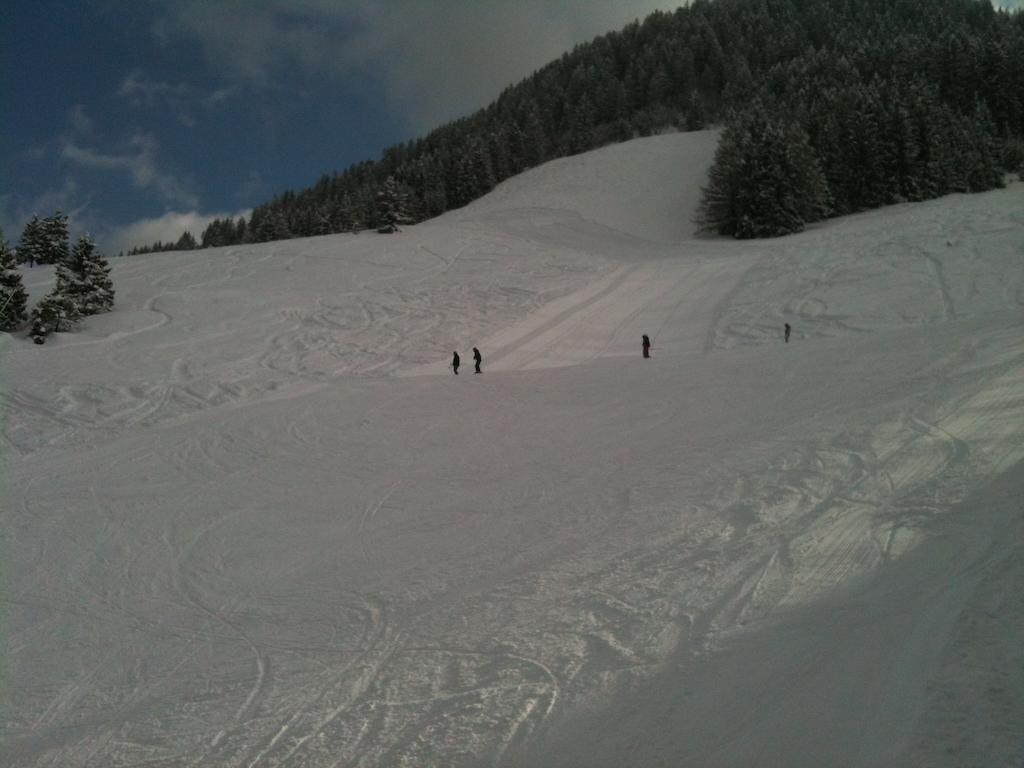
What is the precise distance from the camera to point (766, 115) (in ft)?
160

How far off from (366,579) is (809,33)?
11180 centimetres

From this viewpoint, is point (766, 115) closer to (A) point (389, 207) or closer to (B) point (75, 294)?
(A) point (389, 207)

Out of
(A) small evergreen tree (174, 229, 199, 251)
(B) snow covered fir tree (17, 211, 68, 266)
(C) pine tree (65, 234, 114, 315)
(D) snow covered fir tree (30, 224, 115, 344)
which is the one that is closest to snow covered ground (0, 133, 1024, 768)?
(D) snow covered fir tree (30, 224, 115, 344)

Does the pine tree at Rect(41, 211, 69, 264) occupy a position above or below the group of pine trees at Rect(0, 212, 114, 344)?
above

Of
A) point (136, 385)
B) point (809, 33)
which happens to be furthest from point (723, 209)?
point (809, 33)

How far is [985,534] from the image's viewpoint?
5.41 meters

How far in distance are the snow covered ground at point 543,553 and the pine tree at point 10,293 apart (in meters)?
7.21

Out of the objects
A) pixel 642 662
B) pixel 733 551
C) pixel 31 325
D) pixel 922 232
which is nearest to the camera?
pixel 642 662

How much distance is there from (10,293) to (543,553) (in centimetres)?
2870

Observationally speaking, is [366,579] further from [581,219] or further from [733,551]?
[581,219]

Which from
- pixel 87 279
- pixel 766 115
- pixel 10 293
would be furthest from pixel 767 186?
pixel 10 293

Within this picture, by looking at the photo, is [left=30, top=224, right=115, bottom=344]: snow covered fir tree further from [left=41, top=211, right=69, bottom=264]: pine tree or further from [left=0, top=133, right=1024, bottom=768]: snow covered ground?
[left=41, top=211, right=69, bottom=264]: pine tree

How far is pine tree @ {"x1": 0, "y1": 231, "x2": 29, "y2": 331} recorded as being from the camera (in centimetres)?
2489

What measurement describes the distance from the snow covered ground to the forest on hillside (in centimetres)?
2818
